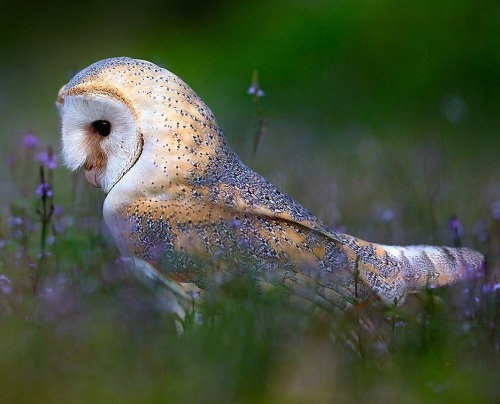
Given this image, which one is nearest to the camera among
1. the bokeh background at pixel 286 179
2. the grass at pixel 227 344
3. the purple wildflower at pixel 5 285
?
the grass at pixel 227 344

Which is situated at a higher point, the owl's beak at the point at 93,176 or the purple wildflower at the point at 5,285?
the owl's beak at the point at 93,176

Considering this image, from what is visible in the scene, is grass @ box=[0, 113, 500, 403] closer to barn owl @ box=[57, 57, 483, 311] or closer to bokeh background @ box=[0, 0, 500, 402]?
bokeh background @ box=[0, 0, 500, 402]

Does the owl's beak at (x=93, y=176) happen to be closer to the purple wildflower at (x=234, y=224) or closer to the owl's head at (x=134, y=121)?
the owl's head at (x=134, y=121)

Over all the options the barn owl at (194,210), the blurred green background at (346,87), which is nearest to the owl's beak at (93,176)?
the barn owl at (194,210)

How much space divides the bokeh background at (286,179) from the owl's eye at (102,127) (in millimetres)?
607

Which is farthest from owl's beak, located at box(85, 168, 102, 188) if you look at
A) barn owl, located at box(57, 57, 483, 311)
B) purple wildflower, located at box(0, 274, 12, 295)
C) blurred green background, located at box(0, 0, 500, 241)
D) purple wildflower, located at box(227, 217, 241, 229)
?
blurred green background, located at box(0, 0, 500, 241)

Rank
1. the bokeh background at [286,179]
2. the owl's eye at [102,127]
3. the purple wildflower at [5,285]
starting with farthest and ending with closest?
the owl's eye at [102,127] → the purple wildflower at [5,285] → the bokeh background at [286,179]

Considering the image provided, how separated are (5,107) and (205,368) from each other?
9913mm

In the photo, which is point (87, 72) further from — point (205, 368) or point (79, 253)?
point (205, 368)

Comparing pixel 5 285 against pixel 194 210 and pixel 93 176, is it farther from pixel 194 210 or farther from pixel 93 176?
pixel 194 210

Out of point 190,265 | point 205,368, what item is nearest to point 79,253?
point 190,265

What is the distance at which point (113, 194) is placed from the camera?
168 inches

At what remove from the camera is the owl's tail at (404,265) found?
411cm

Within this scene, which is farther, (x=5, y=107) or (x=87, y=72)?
(x=5, y=107)
